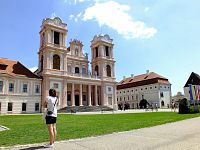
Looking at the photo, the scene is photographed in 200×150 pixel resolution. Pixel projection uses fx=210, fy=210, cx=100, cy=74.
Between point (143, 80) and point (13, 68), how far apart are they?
181 ft

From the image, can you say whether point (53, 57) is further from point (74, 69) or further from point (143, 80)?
point (143, 80)

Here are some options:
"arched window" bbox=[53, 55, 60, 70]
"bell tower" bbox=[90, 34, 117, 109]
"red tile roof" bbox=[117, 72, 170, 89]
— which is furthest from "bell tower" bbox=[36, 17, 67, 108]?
"red tile roof" bbox=[117, 72, 170, 89]

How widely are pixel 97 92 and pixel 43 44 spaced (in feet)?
70.3

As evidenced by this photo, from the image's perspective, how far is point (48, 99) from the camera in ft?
24.9

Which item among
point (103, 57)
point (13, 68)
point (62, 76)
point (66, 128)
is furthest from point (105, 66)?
point (66, 128)

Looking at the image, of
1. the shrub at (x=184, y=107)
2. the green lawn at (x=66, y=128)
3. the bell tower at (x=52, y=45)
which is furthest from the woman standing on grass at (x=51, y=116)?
the bell tower at (x=52, y=45)

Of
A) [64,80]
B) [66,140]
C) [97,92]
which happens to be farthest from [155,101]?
[66,140]

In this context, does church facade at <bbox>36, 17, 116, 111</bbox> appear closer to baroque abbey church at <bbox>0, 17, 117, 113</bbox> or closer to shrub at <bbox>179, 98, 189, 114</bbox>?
baroque abbey church at <bbox>0, 17, 117, 113</bbox>

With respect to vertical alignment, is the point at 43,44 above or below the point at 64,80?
above

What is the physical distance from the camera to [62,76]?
53.2 m

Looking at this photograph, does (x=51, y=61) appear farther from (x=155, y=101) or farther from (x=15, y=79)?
(x=155, y=101)

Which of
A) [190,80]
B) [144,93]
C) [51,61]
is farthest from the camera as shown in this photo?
[144,93]

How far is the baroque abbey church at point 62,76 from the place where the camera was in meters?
46.8

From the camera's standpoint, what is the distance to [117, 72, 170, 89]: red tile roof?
274ft
